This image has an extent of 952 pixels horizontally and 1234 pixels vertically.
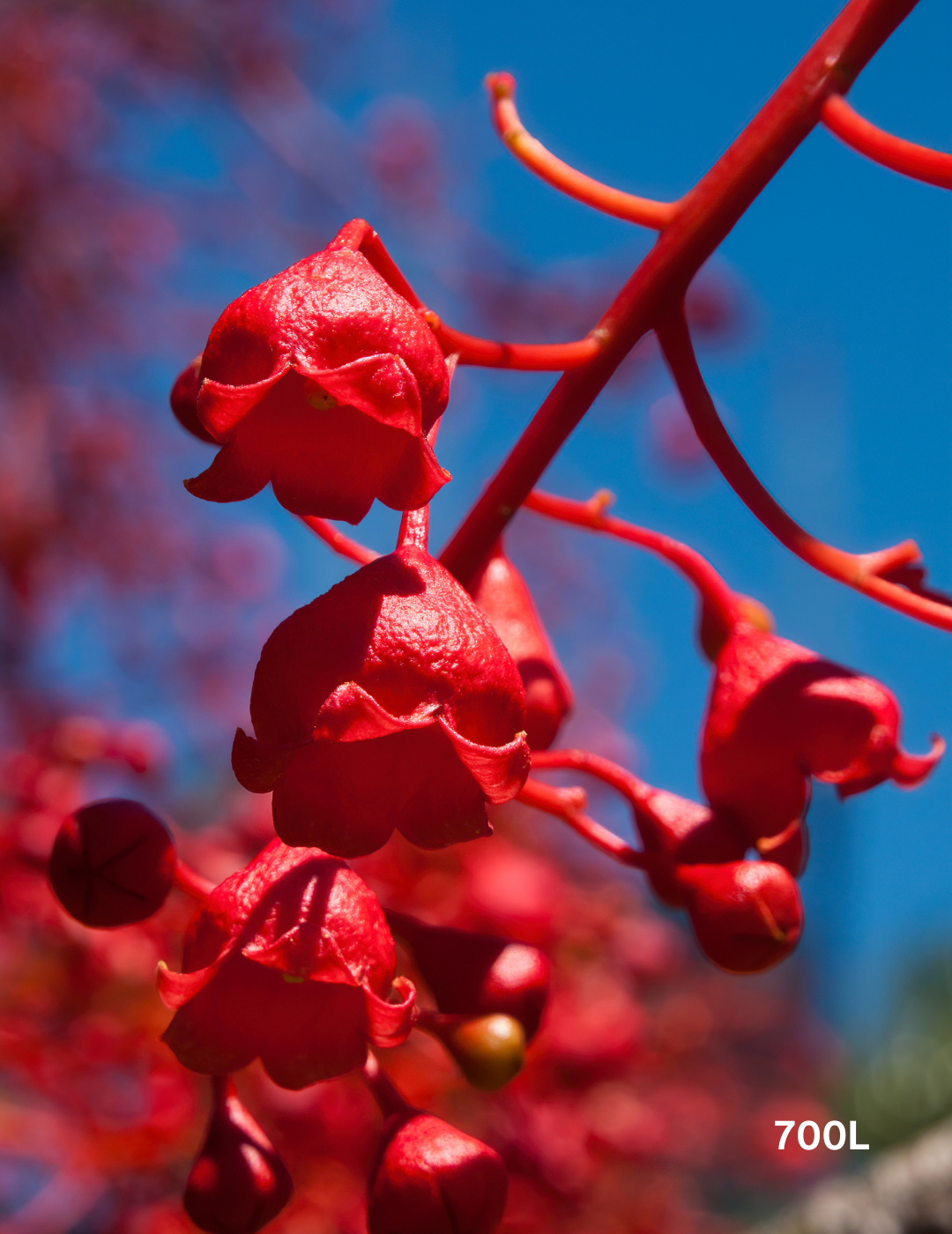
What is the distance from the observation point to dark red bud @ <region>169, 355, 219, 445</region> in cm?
62

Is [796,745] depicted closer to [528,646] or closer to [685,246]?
[528,646]

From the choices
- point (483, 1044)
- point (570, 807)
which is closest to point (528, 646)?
point (570, 807)

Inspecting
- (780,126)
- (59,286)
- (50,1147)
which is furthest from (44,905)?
(59,286)

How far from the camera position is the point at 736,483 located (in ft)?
2.01

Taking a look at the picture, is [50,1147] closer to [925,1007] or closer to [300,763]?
[300,763]

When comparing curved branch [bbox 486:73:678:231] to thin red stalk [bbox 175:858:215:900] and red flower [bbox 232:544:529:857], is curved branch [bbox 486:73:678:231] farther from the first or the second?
thin red stalk [bbox 175:858:215:900]

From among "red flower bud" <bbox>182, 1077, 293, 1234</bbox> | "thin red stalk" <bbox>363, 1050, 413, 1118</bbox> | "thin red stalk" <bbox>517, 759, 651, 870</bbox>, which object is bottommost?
"red flower bud" <bbox>182, 1077, 293, 1234</bbox>

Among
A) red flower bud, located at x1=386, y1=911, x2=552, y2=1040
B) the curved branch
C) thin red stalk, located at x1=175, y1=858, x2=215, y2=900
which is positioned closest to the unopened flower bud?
red flower bud, located at x1=386, y1=911, x2=552, y2=1040

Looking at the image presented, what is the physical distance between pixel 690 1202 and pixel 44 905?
7.79ft

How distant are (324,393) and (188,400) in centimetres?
14

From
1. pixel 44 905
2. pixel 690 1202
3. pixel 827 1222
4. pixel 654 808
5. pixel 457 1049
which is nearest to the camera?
pixel 457 1049

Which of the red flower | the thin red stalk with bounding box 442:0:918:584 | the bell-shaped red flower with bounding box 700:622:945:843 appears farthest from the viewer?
the bell-shaped red flower with bounding box 700:622:945:843

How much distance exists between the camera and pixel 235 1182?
58 centimetres

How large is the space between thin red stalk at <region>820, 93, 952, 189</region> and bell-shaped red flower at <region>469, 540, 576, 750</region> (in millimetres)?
306
